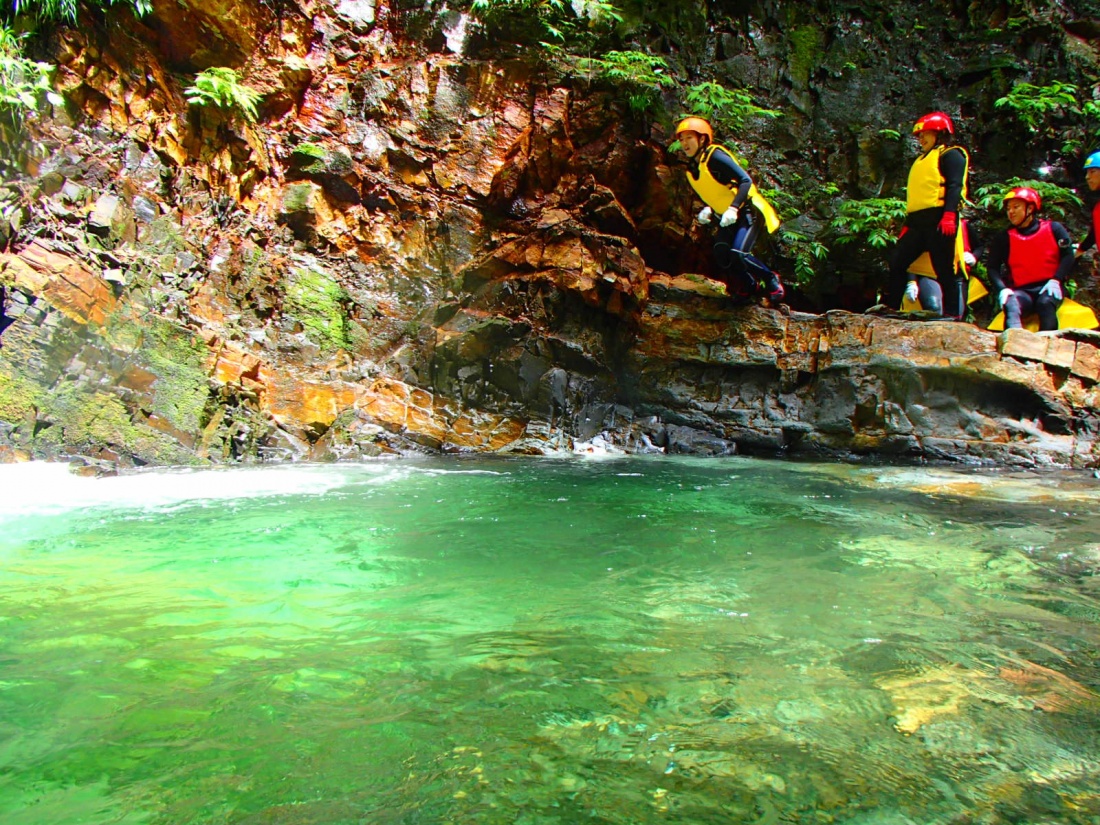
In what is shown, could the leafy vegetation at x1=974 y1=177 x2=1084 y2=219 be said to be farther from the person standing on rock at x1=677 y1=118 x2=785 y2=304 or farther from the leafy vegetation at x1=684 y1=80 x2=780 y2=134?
the person standing on rock at x1=677 y1=118 x2=785 y2=304

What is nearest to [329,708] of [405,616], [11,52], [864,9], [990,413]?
[405,616]

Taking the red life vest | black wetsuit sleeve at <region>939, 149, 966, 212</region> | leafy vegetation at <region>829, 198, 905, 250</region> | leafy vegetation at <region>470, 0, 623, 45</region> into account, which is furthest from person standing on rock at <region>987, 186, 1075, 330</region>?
leafy vegetation at <region>470, 0, 623, 45</region>

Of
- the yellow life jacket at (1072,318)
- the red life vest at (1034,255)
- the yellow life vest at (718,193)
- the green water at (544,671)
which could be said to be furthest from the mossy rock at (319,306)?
the red life vest at (1034,255)

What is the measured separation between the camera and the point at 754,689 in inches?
64.4

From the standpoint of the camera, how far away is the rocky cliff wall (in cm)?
600

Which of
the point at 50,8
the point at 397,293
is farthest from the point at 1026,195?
the point at 50,8

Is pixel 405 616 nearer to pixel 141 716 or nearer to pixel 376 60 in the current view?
pixel 141 716

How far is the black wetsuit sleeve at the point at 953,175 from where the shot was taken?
320 inches

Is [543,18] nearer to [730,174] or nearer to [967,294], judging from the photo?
[730,174]

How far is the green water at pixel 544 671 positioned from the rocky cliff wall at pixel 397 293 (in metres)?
2.95

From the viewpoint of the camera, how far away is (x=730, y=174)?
27.5ft

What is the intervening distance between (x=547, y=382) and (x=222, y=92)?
5.35 metres

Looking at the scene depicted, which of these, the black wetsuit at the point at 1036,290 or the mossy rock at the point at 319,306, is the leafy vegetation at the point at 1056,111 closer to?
the black wetsuit at the point at 1036,290

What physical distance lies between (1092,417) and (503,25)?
10.2 m
